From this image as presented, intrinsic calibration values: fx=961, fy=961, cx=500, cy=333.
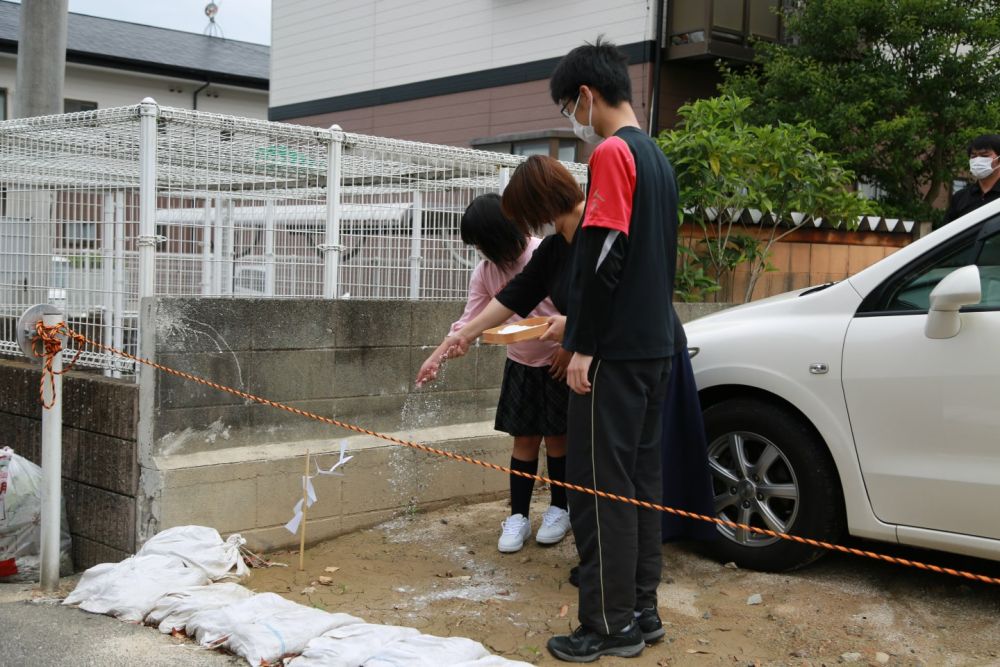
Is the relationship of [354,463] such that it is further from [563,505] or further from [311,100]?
[311,100]

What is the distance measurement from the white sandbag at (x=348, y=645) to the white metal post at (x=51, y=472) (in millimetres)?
1555

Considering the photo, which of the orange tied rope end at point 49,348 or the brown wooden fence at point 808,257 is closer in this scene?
the orange tied rope end at point 49,348

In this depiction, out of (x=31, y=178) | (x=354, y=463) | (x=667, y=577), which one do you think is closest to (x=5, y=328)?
(x=31, y=178)

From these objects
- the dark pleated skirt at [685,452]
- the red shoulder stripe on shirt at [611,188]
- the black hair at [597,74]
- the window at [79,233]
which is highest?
the black hair at [597,74]

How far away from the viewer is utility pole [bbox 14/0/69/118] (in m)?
6.80

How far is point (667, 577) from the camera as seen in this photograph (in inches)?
162

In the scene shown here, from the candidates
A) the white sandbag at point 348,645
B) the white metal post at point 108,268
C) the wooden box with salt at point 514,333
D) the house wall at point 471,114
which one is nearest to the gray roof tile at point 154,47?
the house wall at point 471,114

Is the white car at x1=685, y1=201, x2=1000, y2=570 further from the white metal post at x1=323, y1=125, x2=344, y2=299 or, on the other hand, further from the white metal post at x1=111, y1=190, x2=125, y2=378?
the white metal post at x1=111, y1=190, x2=125, y2=378

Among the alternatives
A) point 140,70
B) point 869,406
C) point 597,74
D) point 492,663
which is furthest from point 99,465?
point 140,70

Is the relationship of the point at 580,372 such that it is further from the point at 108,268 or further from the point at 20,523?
Result: the point at 20,523

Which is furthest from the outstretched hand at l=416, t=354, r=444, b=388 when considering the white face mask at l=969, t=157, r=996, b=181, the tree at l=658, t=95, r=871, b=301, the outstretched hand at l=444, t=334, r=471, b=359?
the white face mask at l=969, t=157, r=996, b=181

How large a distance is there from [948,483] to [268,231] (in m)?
3.60

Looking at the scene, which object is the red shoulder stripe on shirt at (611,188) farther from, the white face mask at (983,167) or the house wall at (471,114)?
the house wall at (471,114)

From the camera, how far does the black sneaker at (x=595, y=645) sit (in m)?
3.21
